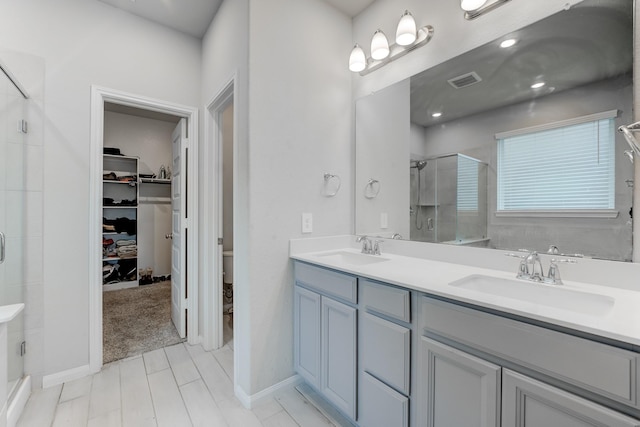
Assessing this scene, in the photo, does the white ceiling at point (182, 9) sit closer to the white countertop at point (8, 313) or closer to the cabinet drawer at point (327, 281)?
the cabinet drawer at point (327, 281)

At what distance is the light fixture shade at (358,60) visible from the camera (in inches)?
79.6

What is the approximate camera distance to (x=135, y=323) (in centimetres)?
292

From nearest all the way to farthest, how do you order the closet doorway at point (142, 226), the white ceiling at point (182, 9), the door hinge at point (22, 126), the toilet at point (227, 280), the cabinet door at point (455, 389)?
1. the cabinet door at point (455, 389)
2. the door hinge at point (22, 126)
3. the white ceiling at point (182, 9)
4. the closet doorway at point (142, 226)
5. the toilet at point (227, 280)

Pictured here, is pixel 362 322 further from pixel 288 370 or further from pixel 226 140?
pixel 226 140

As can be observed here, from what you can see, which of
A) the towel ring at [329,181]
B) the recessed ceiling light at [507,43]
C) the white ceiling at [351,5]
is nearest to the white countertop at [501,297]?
the towel ring at [329,181]

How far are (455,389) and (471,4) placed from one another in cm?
180

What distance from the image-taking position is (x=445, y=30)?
1644mm

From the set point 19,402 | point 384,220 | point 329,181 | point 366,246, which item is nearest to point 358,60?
point 329,181

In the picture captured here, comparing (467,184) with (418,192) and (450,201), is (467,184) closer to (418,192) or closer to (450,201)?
(450,201)

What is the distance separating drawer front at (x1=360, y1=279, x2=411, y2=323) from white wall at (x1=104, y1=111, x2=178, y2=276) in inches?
172

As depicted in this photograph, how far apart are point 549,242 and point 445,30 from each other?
1.30 metres

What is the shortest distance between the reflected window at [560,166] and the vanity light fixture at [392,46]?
81cm

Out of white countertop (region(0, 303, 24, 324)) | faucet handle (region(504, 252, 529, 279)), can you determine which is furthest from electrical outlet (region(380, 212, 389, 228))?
white countertop (region(0, 303, 24, 324))

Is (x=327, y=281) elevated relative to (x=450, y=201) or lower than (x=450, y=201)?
lower
